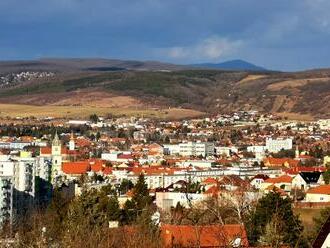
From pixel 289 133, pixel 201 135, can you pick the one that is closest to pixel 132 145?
pixel 201 135

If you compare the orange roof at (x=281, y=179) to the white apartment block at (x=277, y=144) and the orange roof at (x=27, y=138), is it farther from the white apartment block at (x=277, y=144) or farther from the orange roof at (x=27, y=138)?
the orange roof at (x=27, y=138)

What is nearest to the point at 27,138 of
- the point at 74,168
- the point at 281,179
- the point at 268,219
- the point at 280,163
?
the point at 280,163

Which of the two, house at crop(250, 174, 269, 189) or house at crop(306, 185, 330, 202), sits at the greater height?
house at crop(306, 185, 330, 202)

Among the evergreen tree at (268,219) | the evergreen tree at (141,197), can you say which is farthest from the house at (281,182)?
the evergreen tree at (268,219)

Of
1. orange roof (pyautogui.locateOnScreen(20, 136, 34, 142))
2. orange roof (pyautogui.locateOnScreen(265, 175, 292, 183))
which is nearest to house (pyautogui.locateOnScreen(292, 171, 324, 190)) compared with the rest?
orange roof (pyautogui.locateOnScreen(265, 175, 292, 183))

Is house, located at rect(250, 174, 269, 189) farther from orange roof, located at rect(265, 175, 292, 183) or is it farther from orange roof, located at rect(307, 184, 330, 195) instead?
orange roof, located at rect(307, 184, 330, 195)
